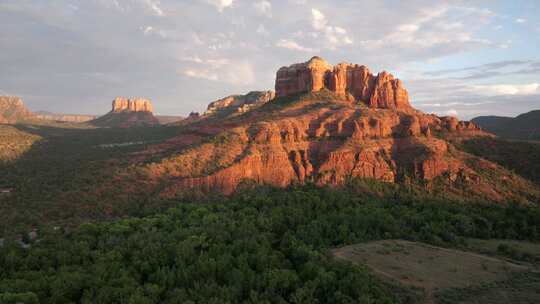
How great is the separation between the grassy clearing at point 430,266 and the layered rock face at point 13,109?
196 metres

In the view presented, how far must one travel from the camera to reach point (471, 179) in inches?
1886

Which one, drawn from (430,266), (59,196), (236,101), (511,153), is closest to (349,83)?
→ (511,153)

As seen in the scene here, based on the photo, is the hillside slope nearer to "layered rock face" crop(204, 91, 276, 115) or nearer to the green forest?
the green forest

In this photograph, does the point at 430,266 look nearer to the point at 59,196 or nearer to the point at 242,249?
the point at 242,249

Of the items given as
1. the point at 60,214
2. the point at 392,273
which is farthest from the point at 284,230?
the point at 60,214

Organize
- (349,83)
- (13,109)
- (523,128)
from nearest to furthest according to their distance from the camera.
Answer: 1. (349,83)
2. (523,128)
3. (13,109)

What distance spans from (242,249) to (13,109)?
21458 centimetres

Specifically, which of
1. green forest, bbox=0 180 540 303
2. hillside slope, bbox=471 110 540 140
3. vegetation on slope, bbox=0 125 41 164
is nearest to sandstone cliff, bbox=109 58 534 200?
green forest, bbox=0 180 540 303

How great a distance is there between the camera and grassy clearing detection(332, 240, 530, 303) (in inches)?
858

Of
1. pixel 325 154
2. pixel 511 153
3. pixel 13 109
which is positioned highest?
pixel 13 109

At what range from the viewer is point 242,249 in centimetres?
2475

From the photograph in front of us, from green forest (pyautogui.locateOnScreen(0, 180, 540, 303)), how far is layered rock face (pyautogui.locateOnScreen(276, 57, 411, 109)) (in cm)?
3764

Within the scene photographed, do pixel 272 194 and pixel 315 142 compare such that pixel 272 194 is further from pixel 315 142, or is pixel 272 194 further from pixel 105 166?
pixel 105 166

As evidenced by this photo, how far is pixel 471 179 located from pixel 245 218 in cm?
3417
